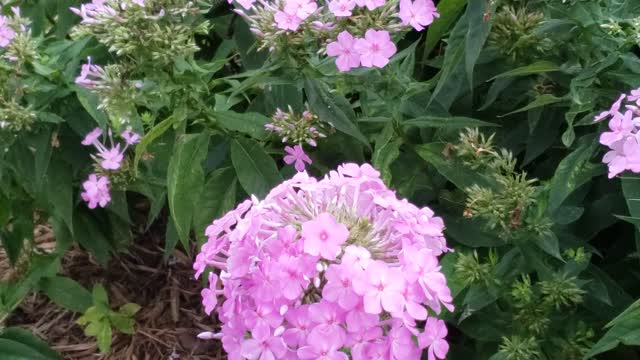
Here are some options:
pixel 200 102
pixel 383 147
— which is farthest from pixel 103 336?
pixel 383 147

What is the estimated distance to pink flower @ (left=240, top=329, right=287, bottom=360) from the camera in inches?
51.2

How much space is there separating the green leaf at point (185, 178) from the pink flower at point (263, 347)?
585mm

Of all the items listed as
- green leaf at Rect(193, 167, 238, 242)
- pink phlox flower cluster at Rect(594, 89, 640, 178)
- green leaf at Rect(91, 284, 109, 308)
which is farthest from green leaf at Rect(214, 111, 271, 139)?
green leaf at Rect(91, 284, 109, 308)

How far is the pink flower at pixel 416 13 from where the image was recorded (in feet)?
5.77

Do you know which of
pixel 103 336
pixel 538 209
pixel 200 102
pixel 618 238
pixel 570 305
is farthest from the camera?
pixel 103 336

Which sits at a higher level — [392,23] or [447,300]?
[392,23]

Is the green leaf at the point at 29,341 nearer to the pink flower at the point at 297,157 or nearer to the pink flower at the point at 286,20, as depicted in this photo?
the pink flower at the point at 297,157

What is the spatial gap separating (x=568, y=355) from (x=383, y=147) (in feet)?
1.96

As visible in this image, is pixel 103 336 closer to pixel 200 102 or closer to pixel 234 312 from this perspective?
pixel 200 102

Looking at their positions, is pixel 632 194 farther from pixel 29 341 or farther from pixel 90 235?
pixel 29 341

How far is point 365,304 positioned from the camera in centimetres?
121

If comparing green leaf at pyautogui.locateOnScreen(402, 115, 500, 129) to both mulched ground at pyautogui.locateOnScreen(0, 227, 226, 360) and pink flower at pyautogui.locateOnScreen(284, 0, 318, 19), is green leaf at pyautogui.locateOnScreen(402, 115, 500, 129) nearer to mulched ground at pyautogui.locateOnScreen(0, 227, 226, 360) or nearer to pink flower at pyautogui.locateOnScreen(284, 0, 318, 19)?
pink flower at pyautogui.locateOnScreen(284, 0, 318, 19)

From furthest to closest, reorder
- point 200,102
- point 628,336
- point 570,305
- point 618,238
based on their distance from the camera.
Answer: point 618,238
point 200,102
point 570,305
point 628,336

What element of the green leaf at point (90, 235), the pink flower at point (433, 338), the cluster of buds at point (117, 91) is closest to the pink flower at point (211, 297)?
the pink flower at point (433, 338)
